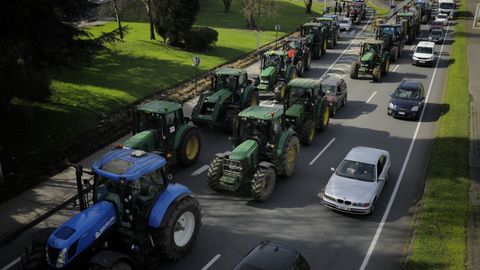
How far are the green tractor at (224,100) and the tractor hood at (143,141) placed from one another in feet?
14.6

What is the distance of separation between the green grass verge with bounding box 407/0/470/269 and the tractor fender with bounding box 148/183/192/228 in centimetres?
581

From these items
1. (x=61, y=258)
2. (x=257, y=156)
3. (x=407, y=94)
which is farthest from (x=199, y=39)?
(x=61, y=258)

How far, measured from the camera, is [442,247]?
1176 centimetres

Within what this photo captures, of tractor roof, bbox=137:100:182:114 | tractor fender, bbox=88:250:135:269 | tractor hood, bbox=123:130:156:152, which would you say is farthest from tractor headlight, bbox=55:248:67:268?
tractor roof, bbox=137:100:182:114

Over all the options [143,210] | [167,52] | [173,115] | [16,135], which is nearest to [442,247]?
[143,210]

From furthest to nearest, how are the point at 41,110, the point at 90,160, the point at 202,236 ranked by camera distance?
the point at 41,110 → the point at 90,160 → the point at 202,236

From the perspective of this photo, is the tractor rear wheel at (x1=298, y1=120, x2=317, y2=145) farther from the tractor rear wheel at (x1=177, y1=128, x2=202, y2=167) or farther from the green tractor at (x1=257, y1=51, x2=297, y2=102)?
the green tractor at (x1=257, y1=51, x2=297, y2=102)

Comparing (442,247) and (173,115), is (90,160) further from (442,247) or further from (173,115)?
(442,247)

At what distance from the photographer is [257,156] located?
15.1 m

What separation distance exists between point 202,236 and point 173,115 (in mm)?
5088

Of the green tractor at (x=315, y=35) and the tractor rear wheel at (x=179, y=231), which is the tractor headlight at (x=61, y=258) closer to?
the tractor rear wheel at (x=179, y=231)

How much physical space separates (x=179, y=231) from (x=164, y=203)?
1160mm

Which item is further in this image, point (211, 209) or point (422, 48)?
point (422, 48)

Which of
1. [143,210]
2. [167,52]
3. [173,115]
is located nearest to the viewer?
[143,210]
